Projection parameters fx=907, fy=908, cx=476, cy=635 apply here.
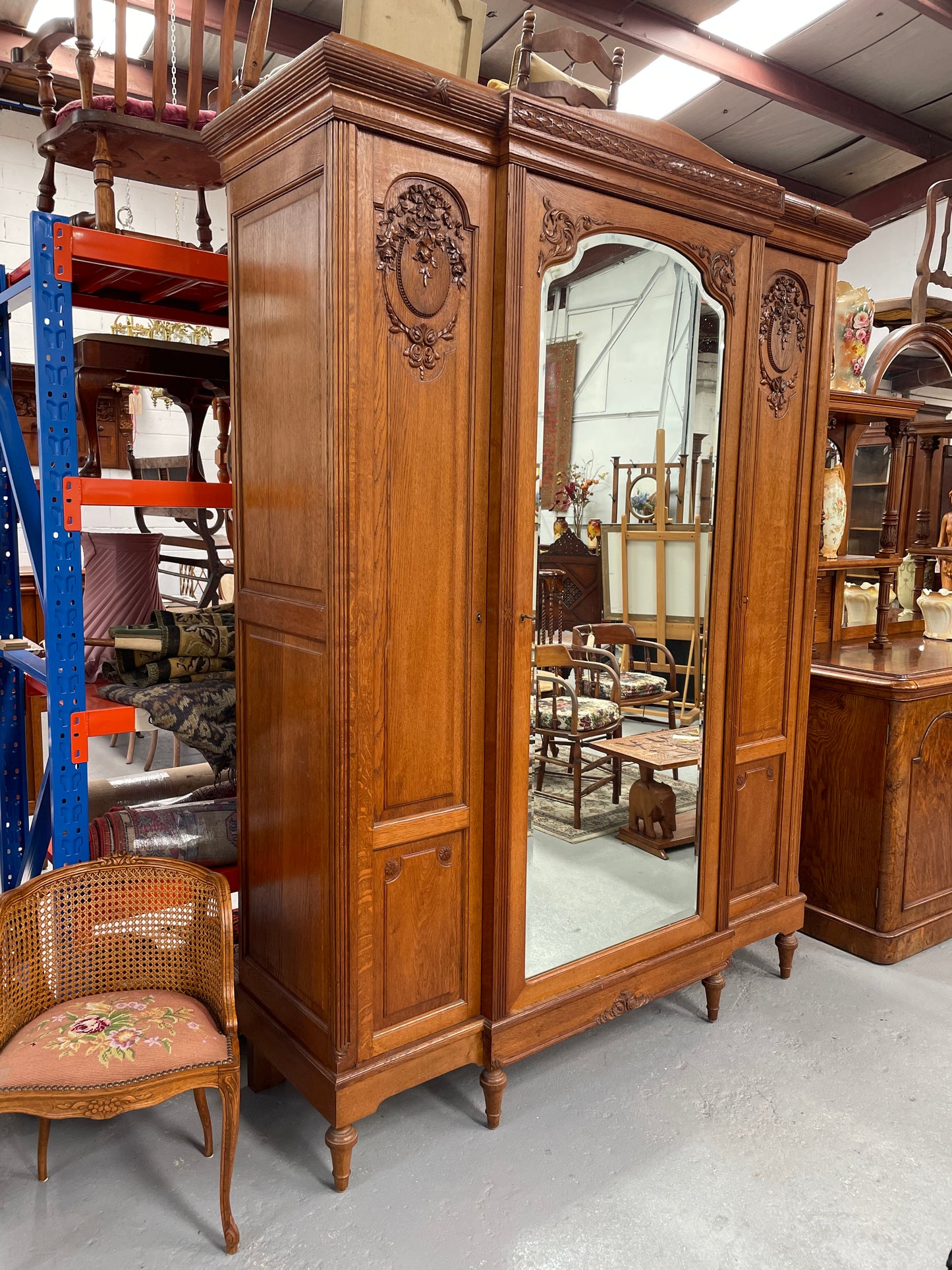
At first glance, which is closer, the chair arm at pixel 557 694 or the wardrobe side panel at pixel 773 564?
the chair arm at pixel 557 694

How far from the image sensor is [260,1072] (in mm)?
2289

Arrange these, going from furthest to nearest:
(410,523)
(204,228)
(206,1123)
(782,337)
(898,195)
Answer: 1. (898,195)
2. (204,228)
3. (782,337)
4. (206,1123)
5. (410,523)

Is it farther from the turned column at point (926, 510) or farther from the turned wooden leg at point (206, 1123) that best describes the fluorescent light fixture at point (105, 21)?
the turned wooden leg at point (206, 1123)

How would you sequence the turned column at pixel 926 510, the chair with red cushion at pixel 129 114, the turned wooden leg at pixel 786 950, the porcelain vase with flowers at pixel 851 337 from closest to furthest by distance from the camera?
the chair with red cushion at pixel 129 114, the turned wooden leg at pixel 786 950, the porcelain vase with flowers at pixel 851 337, the turned column at pixel 926 510

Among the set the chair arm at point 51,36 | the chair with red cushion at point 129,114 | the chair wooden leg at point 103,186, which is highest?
the chair arm at point 51,36

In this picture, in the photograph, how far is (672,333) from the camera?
2354 mm

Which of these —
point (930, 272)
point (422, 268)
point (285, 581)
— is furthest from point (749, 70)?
point (285, 581)

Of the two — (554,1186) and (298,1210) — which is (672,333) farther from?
(298,1210)

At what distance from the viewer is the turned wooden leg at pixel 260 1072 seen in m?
2.28

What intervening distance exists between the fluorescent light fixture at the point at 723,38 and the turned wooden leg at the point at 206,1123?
15.5 ft

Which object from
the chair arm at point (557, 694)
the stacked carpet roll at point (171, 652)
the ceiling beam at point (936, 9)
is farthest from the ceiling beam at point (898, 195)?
the stacked carpet roll at point (171, 652)

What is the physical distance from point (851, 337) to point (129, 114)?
248cm

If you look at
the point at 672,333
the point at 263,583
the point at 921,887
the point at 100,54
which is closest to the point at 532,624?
the point at 263,583

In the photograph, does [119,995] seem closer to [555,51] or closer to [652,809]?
[652,809]
